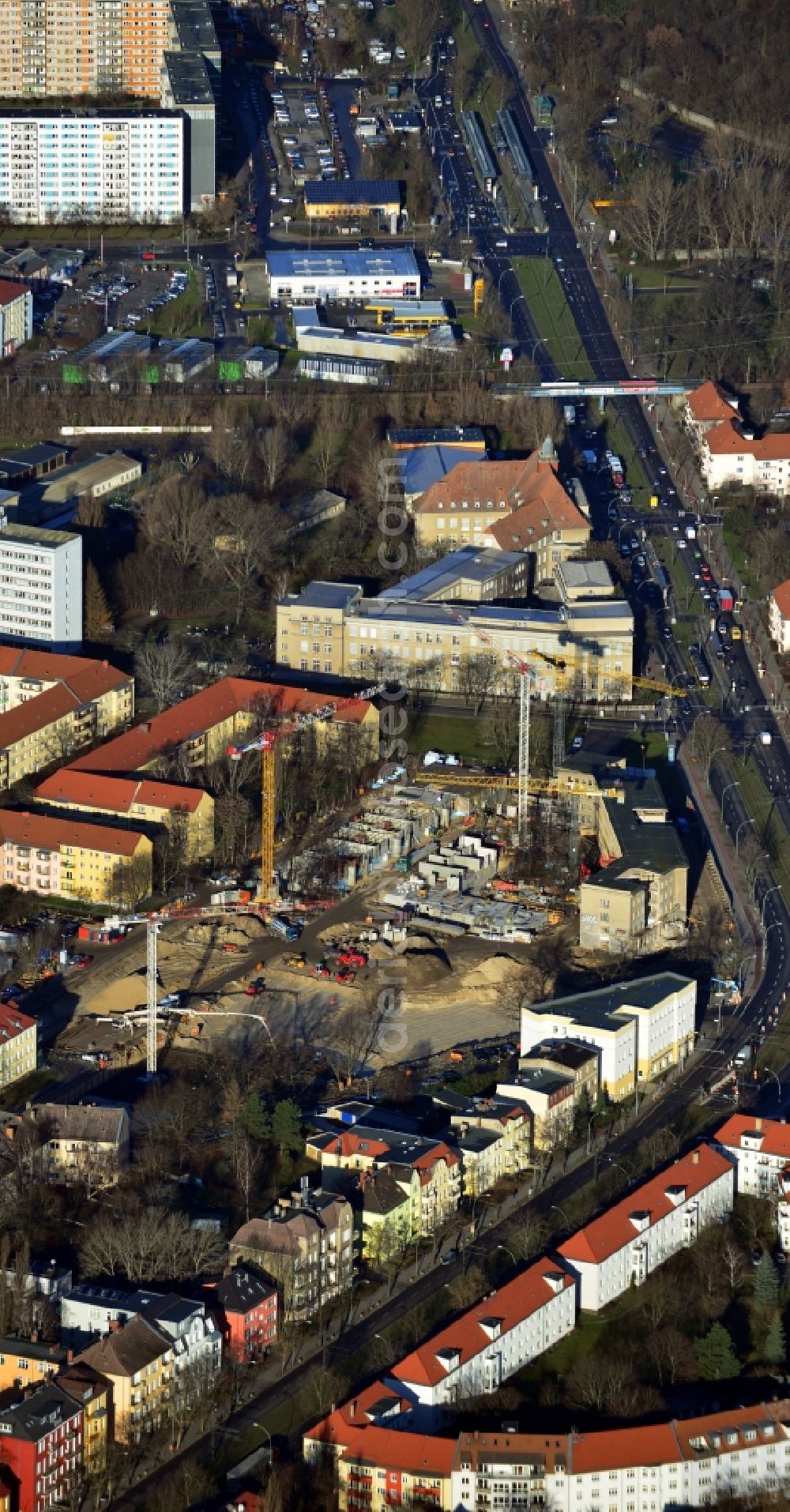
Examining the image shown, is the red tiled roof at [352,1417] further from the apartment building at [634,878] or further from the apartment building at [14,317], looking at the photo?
the apartment building at [14,317]

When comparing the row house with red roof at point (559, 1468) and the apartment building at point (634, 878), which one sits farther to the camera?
the apartment building at point (634, 878)

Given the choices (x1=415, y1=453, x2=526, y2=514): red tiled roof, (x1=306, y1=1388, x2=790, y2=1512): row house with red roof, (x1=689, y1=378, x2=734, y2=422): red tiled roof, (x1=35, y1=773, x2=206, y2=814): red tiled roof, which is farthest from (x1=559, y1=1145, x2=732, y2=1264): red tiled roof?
(x1=689, y1=378, x2=734, y2=422): red tiled roof

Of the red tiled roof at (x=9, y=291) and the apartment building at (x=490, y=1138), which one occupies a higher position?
the red tiled roof at (x=9, y=291)

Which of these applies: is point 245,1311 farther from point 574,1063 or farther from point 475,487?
point 475,487

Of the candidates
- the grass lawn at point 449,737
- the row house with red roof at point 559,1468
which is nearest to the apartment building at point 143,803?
the grass lawn at point 449,737

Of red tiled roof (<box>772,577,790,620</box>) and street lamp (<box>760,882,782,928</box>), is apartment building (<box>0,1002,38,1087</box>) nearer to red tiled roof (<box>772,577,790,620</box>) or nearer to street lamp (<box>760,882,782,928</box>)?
street lamp (<box>760,882,782,928</box>)

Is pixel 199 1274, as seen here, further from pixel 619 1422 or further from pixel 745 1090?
pixel 745 1090

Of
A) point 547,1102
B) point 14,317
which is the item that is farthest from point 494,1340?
point 14,317

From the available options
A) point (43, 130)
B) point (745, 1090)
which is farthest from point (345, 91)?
point (745, 1090)
